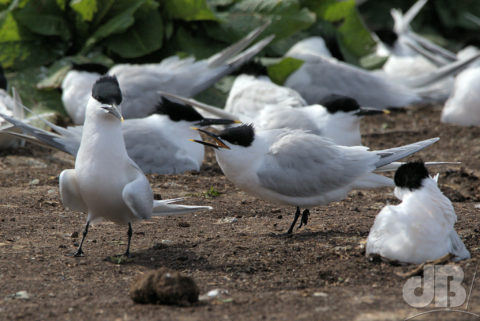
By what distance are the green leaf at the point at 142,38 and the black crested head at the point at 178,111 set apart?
1.85 m

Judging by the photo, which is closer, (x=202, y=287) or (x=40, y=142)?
(x=202, y=287)

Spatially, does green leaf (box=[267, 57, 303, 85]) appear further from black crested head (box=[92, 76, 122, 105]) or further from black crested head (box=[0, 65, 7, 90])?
black crested head (box=[92, 76, 122, 105])

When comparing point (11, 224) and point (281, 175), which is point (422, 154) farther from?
point (11, 224)

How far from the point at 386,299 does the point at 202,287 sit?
803mm

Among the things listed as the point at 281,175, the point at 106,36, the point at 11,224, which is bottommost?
the point at 11,224

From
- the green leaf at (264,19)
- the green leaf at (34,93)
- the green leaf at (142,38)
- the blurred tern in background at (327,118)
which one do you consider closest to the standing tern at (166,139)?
the blurred tern in background at (327,118)

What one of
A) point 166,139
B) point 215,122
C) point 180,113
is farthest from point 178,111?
point 215,122

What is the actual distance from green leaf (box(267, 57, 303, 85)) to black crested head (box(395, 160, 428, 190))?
4327 millimetres

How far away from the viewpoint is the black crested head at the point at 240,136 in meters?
4.12

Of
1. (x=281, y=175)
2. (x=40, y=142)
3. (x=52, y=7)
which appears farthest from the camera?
(x=52, y=7)

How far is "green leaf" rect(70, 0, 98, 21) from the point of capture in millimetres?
7363

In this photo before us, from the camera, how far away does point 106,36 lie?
764 centimetres

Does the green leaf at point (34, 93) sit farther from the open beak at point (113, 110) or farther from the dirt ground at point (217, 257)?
the open beak at point (113, 110)

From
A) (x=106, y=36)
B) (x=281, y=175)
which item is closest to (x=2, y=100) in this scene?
(x=106, y=36)
